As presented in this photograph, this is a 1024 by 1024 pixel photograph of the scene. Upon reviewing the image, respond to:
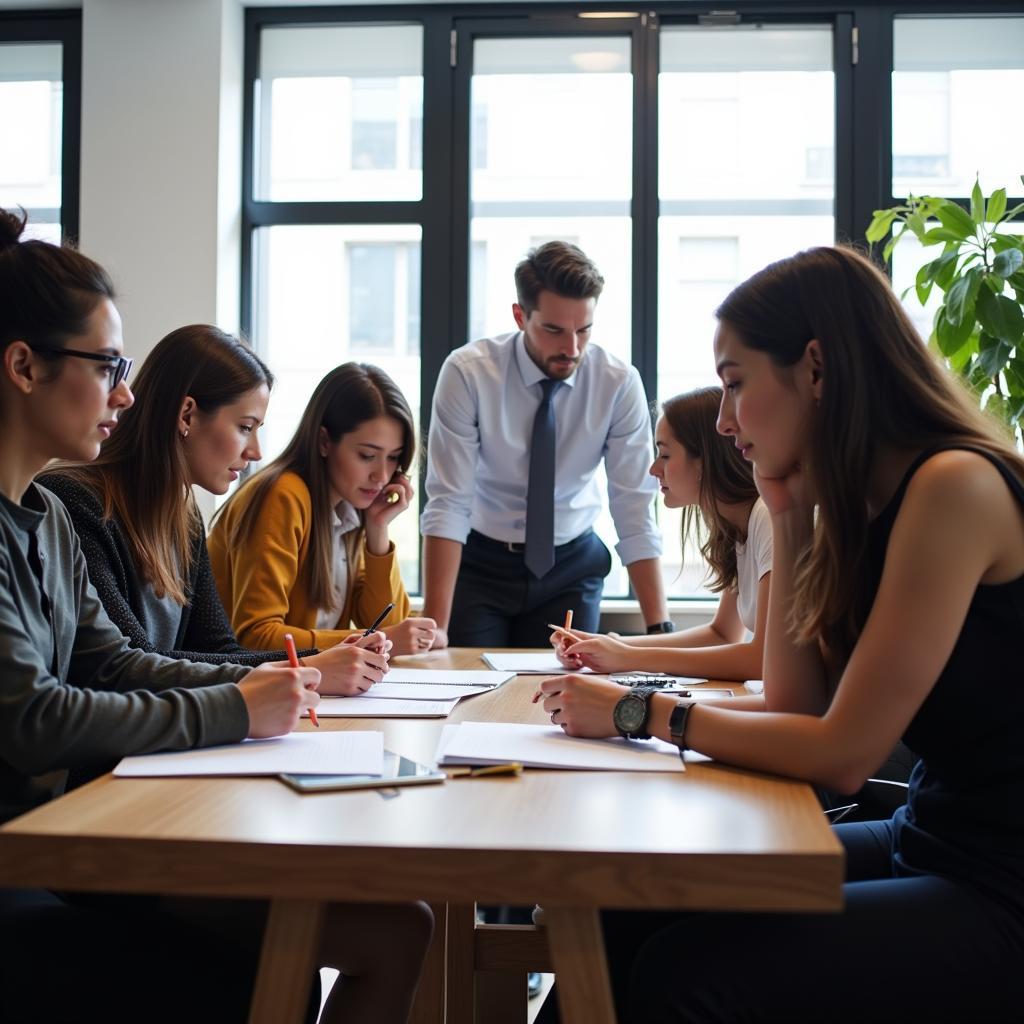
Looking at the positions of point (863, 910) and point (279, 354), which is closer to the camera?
point (863, 910)

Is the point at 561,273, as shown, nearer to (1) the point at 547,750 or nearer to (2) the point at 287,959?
(1) the point at 547,750

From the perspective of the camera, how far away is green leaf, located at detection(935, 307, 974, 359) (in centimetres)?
308

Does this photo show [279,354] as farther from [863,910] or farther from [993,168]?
[863,910]

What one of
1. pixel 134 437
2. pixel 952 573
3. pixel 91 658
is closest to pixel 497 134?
pixel 134 437

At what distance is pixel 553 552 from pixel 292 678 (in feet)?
5.83

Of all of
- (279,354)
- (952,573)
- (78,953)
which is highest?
(279,354)

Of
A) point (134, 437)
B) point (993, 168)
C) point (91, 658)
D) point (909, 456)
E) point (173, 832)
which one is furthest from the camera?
point (993, 168)

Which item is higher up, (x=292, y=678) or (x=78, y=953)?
(x=292, y=678)

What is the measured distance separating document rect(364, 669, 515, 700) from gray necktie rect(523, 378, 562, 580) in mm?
1037

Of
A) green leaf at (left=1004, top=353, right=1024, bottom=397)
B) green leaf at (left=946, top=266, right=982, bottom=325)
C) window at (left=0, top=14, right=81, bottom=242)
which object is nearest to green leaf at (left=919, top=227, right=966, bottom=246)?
green leaf at (left=946, top=266, right=982, bottom=325)

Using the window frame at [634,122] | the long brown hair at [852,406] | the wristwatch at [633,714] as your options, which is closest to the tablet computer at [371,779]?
the wristwatch at [633,714]

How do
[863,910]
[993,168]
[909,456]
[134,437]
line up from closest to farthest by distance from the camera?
1. [863,910]
2. [909,456]
3. [134,437]
4. [993,168]

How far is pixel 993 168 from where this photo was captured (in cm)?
406

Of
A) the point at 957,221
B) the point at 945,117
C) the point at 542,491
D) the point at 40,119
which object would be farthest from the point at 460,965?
the point at 40,119
